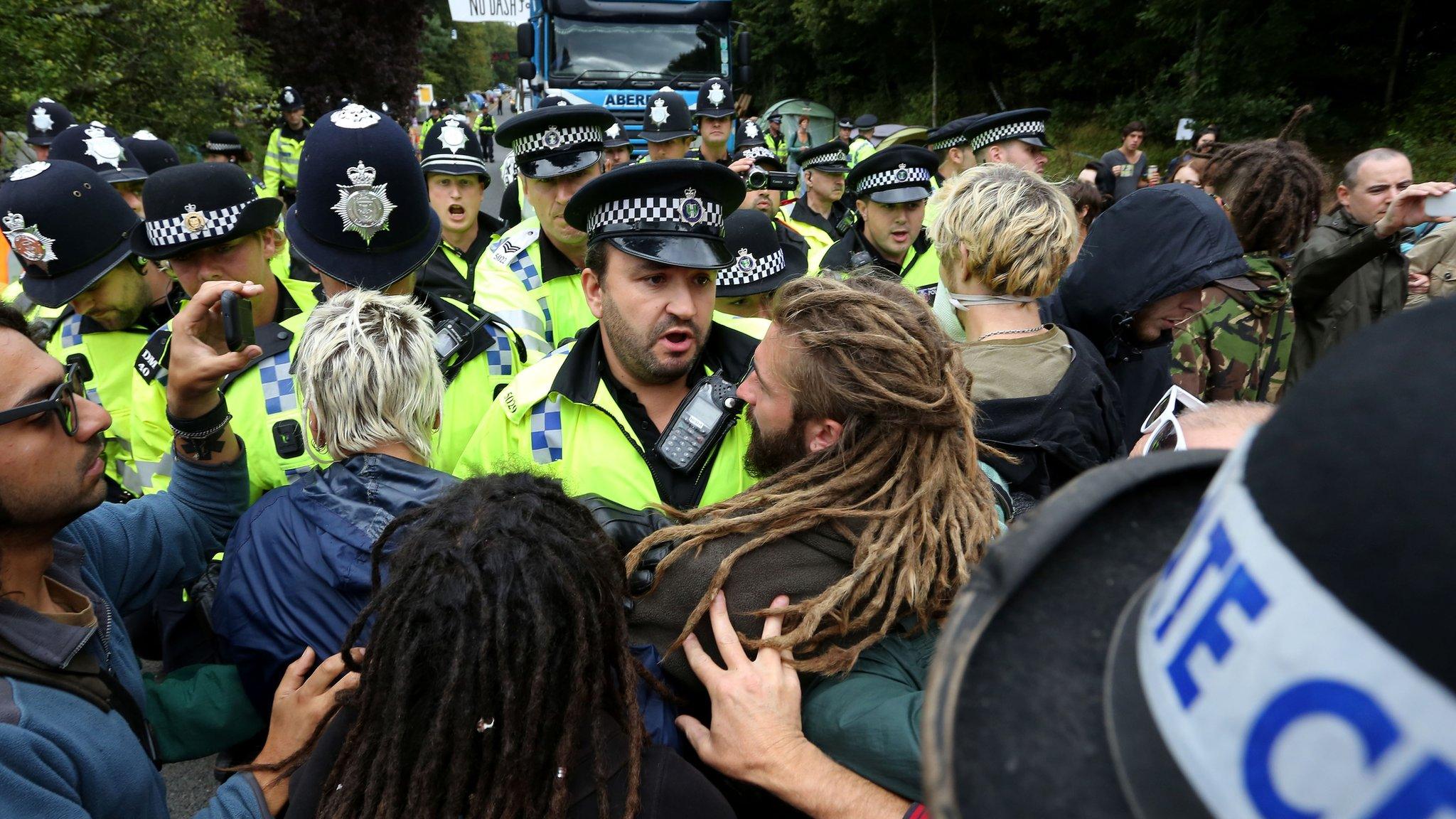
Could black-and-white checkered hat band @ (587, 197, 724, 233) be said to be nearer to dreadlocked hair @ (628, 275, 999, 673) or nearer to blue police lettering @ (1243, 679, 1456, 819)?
dreadlocked hair @ (628, 275, 999, 673)

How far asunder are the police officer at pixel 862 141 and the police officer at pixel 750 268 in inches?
227

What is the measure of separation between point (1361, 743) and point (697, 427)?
6.29 ft

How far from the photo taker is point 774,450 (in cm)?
191

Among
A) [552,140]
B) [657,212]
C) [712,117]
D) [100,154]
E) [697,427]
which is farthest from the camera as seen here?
[712,117]

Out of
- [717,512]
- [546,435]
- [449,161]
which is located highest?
[449,161]

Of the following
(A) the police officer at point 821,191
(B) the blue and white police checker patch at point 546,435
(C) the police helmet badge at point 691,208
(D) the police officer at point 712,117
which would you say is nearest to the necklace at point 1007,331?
(C) the police helmet badge at point 691,208

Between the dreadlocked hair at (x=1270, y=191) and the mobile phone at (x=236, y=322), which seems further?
the dreadlocked hair at (x=1270, y=191)

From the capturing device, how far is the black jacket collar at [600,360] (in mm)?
2455

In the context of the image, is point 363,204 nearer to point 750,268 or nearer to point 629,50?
point 750,268

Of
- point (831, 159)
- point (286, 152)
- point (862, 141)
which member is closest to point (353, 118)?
point (831, 159)

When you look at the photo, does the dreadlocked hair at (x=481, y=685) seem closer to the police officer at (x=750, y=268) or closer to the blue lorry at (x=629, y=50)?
the police officer at (x=750, y=268)

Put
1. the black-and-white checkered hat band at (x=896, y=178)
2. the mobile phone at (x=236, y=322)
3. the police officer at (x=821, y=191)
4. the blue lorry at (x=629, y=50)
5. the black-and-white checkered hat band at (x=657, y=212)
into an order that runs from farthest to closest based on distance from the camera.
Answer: the blue lorry at (x=629, y=50) < the police officer at (x=821, y=191) < the black-and-white checkered hat band at (x=896, y=178) < the black-and-white checkered hat band at (x=657, y=212) < the mobile phone at (x=236, y=322)

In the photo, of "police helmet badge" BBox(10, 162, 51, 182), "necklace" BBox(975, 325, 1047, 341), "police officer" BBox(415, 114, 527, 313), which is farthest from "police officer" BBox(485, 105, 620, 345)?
"necklace" BBox(975, 325, 1047, 341)

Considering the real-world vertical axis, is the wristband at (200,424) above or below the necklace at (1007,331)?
below
